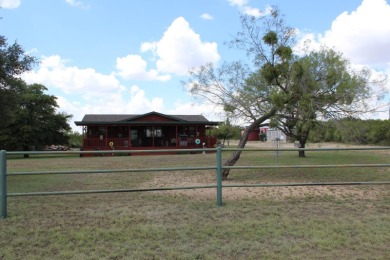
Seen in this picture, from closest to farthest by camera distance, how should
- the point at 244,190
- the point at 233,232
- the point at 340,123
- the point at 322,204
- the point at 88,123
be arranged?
the point at 233,232 < the point at 322,204 < the point at 244,190 < the point at 340,123 < the point at 88,123

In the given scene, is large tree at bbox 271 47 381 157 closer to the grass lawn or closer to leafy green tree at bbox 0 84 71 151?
the grass lawn

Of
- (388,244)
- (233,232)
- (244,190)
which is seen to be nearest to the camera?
(388,244)

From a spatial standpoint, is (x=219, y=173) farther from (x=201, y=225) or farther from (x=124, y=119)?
(x=124, y=119)

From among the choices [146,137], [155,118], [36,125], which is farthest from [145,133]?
[36,125]

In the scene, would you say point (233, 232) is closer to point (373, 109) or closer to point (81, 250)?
point (81, 250)

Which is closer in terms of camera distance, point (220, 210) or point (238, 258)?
point (238, 258)

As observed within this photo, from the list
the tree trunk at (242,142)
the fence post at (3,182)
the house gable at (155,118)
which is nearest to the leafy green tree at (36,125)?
the house gable at (155,118)

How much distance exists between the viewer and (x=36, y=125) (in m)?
29.8

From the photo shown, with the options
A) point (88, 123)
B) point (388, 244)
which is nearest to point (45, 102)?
point (88, 123)

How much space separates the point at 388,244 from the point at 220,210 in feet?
8.85

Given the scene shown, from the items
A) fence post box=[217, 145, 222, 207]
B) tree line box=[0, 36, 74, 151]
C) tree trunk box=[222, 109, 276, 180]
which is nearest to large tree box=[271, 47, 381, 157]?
tree trunk box=[222, 109, 276, 180]

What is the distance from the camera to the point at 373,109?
39.5 feet

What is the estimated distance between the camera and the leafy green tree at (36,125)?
28875 millimetres

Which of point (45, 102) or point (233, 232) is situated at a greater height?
point (45, 102)
